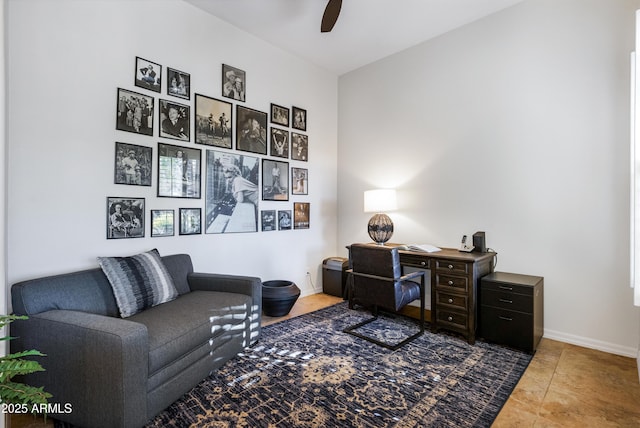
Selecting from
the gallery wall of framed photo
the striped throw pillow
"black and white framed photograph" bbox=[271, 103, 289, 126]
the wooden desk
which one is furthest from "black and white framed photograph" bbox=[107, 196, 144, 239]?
the wooden desk

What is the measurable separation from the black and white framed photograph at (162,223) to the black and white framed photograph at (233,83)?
144cm

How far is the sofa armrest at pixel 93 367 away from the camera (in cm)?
157

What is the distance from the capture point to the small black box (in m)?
3.17

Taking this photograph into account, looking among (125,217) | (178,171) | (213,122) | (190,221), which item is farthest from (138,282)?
(213,122)

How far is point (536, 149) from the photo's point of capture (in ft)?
9.78

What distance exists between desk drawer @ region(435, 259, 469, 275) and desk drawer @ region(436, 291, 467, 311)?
0.22 m

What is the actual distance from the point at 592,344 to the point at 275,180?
3.52m

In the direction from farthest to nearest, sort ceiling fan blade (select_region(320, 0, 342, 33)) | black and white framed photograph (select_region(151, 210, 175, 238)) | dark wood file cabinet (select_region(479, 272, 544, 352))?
black and white framed photograph (select_region(151, 210, 175, 238))
dark wood file cabinet (select_region(479, 272, 544, 352))
ceiling fan blade (select_region(320, 0, 342, 33))

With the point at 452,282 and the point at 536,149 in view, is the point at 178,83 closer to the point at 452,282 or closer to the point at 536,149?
the point at 452,282

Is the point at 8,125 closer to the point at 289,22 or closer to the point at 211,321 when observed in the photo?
the point at 211,321

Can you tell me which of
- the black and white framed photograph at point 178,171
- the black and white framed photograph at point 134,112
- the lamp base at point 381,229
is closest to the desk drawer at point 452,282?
the lamp base at point 381,229

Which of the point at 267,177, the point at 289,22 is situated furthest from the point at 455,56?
the point at 267,177

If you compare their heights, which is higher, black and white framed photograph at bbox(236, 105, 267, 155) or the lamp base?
black and white framed photograph at bbox(236, 105, 267, 155)

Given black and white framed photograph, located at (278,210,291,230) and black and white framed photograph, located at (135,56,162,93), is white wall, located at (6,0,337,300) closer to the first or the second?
black and white framed photograph, located at (135,56,162,93)
